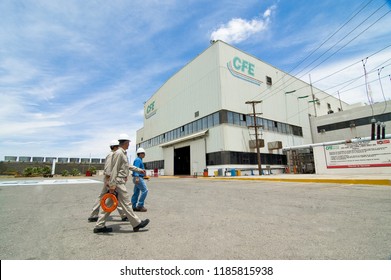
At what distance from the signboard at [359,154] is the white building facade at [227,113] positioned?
862 centimetres

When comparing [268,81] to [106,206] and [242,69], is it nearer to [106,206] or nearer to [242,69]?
[242,69]

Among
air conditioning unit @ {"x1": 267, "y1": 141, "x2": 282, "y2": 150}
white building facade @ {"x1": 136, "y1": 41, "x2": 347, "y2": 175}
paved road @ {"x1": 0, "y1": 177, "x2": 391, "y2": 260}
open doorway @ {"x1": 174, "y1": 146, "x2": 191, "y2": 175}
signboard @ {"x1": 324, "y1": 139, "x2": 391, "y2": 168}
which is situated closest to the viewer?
paved road @ {"x1": 0, "y1": 177, "x2": 391, "y2": 260}

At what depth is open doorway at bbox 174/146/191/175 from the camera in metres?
29.6

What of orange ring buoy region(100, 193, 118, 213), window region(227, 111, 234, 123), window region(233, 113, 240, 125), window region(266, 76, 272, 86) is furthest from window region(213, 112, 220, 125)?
orange ring buoy region(100, 193, 118, 213)

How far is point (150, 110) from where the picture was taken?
39500 millimetres

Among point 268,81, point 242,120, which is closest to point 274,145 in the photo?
point 242,120

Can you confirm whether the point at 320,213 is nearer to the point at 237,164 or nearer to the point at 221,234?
the point at 221,234

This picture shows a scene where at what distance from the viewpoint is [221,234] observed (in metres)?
2.89

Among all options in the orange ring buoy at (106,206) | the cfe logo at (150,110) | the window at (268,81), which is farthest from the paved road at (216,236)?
the cfe logo at (150,110)

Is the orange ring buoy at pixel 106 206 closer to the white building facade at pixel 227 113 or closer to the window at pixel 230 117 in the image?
the white building facade at pixel 227 113

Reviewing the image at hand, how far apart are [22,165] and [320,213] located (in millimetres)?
78915

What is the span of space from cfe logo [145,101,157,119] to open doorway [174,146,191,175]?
1181cm

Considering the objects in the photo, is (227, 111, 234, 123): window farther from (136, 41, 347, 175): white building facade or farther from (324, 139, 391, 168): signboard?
(324, 139, 391, 168): signboard

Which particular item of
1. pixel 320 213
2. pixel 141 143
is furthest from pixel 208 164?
pixel 141 143
